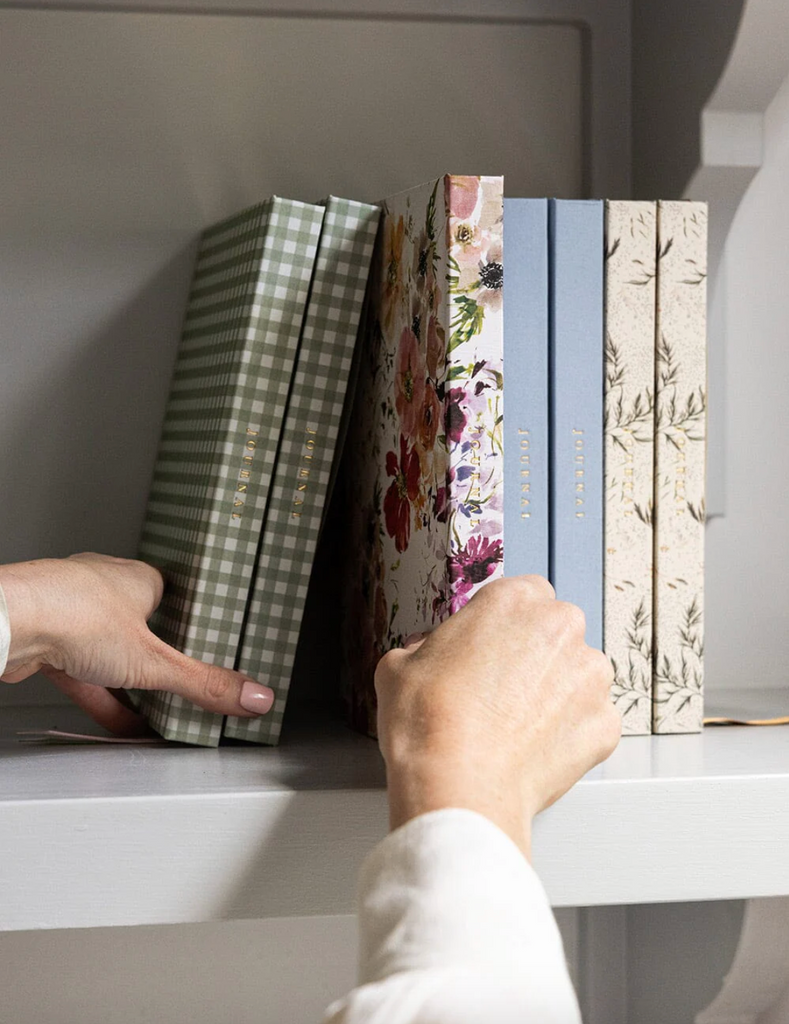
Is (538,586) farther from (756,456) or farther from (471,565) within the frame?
(756,456)

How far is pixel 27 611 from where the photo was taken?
25.0 inches

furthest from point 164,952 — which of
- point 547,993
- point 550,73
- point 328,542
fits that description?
point 550,73

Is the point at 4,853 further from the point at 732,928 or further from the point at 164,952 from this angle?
the point at 732,928

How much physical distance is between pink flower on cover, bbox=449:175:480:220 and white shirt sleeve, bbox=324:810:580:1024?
324 millimetres

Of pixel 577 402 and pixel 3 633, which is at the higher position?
pixel 577 402

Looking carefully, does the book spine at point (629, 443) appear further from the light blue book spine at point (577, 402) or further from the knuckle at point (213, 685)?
the knuckle at point (213, 685)

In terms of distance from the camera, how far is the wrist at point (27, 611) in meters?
0.63

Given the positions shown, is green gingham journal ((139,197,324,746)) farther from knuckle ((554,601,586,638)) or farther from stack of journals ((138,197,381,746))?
knuckle ((554,601,586,638))

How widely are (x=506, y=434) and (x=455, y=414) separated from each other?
6 centimetres

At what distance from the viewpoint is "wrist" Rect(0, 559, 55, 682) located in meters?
0.63

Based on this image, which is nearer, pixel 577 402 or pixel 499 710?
pixel 499 710

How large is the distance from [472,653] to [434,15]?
0.60 meters

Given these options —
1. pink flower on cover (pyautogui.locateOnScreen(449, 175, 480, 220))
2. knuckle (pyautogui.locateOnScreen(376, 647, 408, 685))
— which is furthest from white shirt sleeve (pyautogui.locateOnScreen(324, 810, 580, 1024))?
pink flower on cover (pyautogui.locateOnScreen(449, 175, 480, 220))

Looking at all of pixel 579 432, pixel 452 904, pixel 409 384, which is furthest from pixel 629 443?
pixel 452 904
